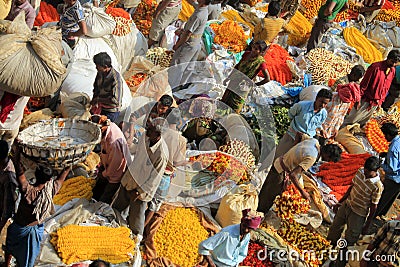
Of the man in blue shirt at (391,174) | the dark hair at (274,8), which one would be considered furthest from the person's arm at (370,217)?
the dark hair at (274,8)

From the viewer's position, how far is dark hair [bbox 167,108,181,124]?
5.50 m

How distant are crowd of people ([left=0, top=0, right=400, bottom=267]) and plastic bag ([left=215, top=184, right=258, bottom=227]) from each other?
21 cm

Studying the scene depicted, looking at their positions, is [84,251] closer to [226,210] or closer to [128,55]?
[226,210]

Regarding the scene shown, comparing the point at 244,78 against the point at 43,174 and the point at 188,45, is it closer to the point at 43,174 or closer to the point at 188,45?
the point at 188,45

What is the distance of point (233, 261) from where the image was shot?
182 inches

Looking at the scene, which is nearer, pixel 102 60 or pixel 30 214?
pixel 30 214

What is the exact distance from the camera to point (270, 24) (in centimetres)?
769

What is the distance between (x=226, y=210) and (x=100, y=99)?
59.3 inches

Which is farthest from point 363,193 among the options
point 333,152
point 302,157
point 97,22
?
point 97,22

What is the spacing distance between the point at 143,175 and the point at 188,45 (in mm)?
2554

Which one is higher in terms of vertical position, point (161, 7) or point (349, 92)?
point (161, 7)

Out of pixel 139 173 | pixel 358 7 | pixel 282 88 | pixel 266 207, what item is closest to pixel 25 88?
pixel 139 173

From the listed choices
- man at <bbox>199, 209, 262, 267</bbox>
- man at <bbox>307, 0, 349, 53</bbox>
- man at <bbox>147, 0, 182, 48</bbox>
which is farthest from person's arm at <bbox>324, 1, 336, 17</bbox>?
man at <bbox>199, 209, 262, 267</bbox>

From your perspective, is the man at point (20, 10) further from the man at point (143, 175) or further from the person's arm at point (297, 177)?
the person's arm at point (297, 177)
